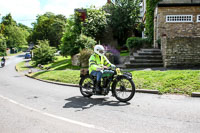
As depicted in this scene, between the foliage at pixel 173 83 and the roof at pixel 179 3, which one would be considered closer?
the foliage at pixel 173 83

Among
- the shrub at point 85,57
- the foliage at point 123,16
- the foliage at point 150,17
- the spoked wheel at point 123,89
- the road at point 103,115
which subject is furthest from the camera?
the foliage at point 123,16

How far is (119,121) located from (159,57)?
10.7m

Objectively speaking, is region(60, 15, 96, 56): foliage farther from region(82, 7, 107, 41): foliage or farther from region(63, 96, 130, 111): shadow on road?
region(63, 96, 130, 111): shadow on road

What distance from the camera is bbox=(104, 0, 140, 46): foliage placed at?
25.8 meters

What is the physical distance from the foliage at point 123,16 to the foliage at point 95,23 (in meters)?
1.28

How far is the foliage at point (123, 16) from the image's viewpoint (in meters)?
25.8

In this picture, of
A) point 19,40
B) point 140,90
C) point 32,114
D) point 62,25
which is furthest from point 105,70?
point 19,40

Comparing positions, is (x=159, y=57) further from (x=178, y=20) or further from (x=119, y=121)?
(x=119, y=121)

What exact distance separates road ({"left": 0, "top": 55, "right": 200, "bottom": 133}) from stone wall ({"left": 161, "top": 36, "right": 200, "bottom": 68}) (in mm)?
6203

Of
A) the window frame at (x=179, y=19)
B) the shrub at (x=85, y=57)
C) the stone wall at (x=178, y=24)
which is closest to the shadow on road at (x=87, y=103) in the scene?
the shrub at (x=85, y=57)

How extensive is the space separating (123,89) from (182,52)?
767 cm

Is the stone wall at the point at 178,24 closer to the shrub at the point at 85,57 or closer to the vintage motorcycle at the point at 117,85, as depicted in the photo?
the shrub at the point at 85,57

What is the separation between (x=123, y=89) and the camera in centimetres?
636

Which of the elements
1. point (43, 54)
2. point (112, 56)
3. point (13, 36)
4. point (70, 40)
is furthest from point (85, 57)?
point (13, 36)
